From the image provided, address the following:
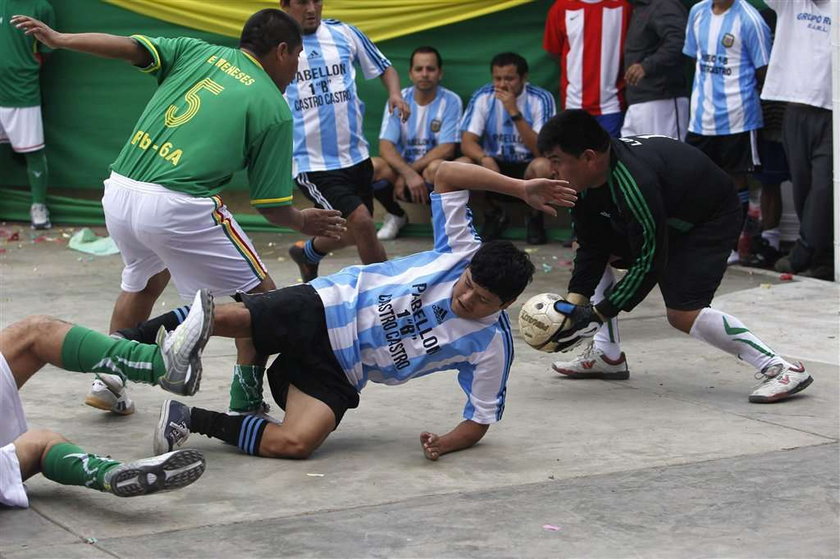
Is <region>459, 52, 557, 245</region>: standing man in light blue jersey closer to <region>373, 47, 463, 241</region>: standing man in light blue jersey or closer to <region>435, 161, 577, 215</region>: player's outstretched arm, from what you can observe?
<region>373, 47, 463, 241</region>: standing man in light blue jersey

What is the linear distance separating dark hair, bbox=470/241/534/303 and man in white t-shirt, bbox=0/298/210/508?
1062 millimetres

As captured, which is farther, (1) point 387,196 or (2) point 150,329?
(1) point 387,196

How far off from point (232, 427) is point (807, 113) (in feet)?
18.0

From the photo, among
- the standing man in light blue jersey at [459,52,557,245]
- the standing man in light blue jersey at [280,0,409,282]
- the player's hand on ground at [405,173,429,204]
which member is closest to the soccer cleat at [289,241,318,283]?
the standing man in light blue jersey at [280,0,409,282]

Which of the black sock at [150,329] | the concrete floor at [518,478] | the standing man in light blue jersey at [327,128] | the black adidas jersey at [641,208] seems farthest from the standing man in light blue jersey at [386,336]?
the standing man in light blue jersey at [327,128]

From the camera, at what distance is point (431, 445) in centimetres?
518

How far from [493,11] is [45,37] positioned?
5947 mm

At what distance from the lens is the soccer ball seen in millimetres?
5992

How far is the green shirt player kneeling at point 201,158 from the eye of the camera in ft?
18.1

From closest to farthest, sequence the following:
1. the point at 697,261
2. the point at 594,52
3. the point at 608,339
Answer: the point at 697,261 → the point at 608,339 → the point at 594,52

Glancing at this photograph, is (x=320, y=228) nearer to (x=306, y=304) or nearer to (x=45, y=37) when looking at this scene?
(x=306, y=304)

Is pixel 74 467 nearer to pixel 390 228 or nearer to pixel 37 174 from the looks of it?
pixel 390 228

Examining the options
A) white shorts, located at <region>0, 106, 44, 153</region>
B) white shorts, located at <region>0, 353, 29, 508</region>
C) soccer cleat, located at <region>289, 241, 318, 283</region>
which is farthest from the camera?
white shorts, located at <region>0, 106, 44, 153</region>

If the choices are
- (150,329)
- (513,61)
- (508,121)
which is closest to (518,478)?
(150,329)
